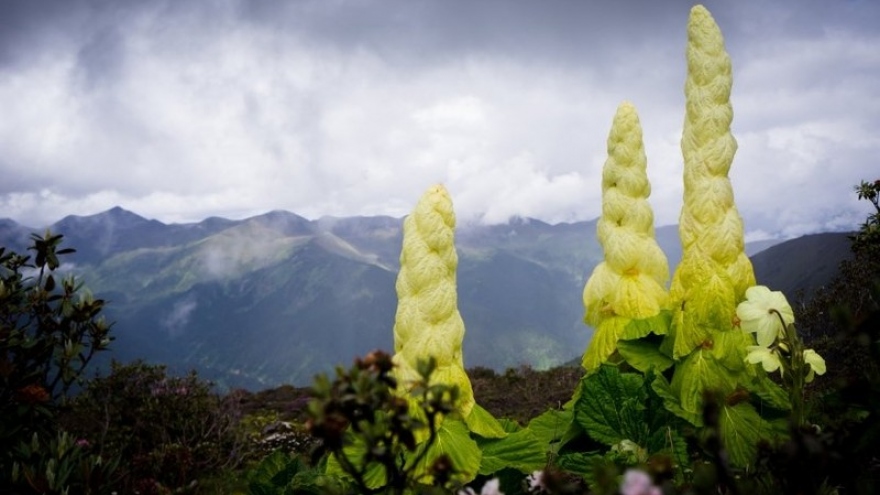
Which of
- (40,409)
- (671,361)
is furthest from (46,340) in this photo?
(671,361)

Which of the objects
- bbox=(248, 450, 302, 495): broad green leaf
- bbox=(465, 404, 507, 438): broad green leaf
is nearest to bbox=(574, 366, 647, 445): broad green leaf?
bbox=(465, 404, 507, 438): broad green leaf

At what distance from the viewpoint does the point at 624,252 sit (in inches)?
179

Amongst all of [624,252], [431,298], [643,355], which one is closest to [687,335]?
[643,355]

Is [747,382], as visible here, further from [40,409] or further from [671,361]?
[40,409]

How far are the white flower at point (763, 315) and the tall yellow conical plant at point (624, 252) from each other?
59.1 inches

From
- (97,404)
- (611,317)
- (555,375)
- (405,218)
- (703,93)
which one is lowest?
(555,375)

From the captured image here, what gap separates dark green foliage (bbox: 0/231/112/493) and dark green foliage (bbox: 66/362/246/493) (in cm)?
253

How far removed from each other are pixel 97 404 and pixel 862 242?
30.6 feet

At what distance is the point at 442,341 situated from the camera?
3.33 metres

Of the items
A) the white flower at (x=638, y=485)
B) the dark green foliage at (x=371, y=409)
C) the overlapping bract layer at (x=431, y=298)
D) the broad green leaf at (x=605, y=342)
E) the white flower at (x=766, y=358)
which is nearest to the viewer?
the white flower at (x=638, y=485)

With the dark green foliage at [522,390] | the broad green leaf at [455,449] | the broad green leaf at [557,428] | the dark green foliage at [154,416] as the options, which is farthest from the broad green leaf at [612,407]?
the dark green foliage at [522,390]

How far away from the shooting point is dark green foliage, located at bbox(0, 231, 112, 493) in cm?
334

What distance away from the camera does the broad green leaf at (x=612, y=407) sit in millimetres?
3633

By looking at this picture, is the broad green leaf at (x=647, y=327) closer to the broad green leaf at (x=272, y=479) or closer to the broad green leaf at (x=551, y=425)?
the broad green leaf at (x=551, y=425)
